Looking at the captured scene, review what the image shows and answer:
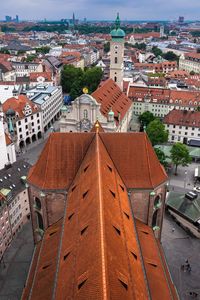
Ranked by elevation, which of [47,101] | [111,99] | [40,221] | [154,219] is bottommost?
[40,221]

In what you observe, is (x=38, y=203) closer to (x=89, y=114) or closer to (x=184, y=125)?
(x=89, y=114)

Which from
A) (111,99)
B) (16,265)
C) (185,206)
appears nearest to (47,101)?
(111,99)


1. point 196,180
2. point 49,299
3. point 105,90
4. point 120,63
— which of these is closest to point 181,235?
point 196,180

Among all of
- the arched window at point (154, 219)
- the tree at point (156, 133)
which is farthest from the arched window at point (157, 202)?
the tree at point (156, 133)

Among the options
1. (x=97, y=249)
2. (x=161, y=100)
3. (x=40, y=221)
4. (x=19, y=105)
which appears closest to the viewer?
(x=97, y=249)

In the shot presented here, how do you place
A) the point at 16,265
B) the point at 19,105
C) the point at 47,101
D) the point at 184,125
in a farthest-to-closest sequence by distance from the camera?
1. the point at 47,101
2. the point at 184,125
3. the point at 19,105
4. the point at 16,265

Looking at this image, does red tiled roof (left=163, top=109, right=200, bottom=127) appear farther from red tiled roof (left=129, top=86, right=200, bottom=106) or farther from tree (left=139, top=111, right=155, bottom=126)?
red tiled roof (left=129, top=86, right=200, bottom=106)

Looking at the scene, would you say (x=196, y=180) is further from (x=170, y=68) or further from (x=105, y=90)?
(x=170, y=68)

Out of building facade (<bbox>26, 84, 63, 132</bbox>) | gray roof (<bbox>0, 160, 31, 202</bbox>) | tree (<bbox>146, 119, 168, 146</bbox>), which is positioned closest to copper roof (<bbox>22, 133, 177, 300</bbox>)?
gray roof (<bbox>0, 160, 31, 202</bbox>)
